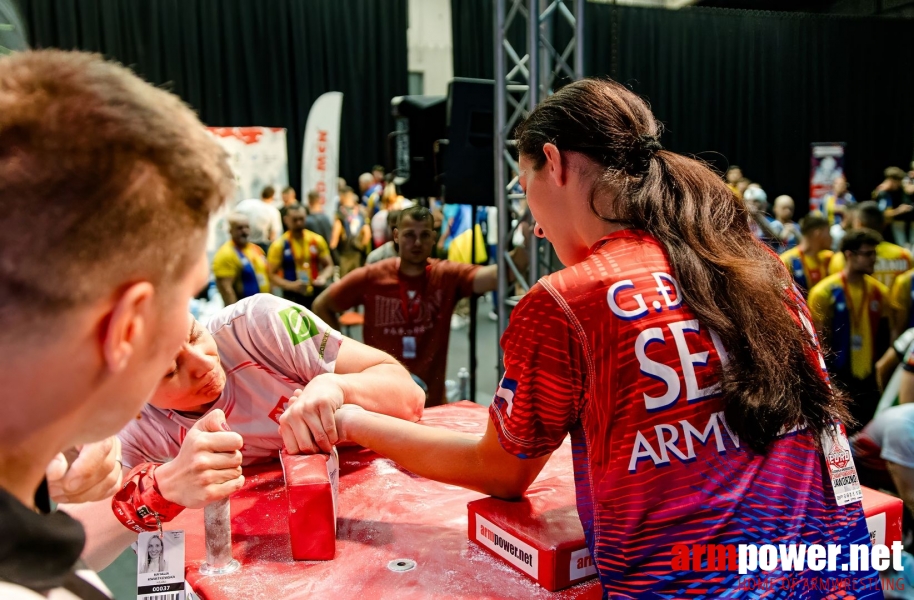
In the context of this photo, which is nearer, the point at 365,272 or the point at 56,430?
the point at 56,430

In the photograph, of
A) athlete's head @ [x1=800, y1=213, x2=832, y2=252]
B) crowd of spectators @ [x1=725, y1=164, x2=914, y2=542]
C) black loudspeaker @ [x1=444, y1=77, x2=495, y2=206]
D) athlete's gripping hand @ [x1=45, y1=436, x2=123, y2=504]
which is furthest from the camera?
athlete's head @ [x1=800, y1=213, x2=832, y2=252]

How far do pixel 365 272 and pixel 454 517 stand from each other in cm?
274

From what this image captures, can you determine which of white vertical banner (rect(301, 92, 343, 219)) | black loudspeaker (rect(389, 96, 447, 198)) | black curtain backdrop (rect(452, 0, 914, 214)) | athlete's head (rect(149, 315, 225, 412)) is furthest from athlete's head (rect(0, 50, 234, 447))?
black curtain backdrop (rect(452, 0, 914, 214))

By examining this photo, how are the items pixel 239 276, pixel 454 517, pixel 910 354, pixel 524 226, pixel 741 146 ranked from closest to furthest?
pixel 454 517
pixel 910 354
pixel 524 226
pixel 239 276
pixel 741 146

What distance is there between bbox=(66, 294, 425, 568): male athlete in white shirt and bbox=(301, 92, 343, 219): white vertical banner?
7.95m

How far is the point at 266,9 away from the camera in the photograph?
1129cm

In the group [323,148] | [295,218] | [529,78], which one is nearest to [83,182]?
[529,78]

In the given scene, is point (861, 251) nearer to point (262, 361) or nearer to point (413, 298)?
point (413, 298)

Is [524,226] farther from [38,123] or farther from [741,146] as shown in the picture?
[741,146]

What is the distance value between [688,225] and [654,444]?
13.8 inches

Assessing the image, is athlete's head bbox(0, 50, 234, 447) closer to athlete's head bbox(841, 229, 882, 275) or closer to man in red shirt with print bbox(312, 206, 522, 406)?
man in red shirt with print bbox(312, 206, 522, 406)

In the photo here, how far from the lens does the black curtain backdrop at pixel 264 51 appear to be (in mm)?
10273

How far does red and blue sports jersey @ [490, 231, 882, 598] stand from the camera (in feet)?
3.26

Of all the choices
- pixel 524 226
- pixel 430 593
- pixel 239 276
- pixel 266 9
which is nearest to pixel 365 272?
pixel 524 226
